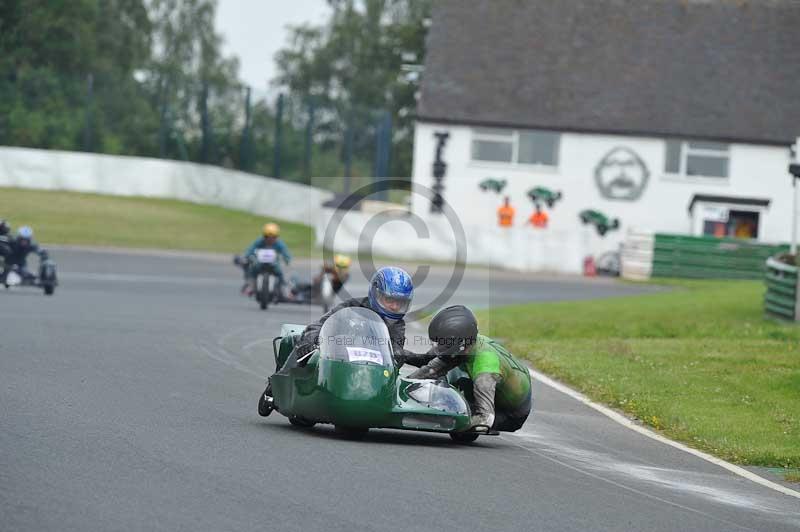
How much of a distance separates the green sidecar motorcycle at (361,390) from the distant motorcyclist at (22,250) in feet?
47.6

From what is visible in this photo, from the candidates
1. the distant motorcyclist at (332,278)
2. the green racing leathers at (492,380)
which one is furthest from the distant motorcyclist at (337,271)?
the green racing leathers at (492,380)

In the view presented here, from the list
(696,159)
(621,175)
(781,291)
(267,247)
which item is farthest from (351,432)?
(696,159)

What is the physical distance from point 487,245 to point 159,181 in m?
14.1

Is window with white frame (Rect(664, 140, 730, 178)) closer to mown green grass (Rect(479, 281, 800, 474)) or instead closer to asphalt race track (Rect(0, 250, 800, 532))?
mown green grass (Rect(479, 281, 800, 474))

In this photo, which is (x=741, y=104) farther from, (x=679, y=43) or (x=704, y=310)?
(x=704, y=310)

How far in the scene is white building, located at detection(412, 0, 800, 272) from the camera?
163 ft

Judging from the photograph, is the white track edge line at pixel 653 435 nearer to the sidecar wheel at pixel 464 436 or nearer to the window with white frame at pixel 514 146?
the sidecar wheel at pixel 464 436

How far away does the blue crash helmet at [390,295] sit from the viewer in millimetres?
10578

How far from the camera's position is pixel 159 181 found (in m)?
52.3

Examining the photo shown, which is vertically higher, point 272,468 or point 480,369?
point 480,369

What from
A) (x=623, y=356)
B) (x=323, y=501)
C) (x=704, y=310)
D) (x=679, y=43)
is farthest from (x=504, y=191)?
(x=323, y=501)

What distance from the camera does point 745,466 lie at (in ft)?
36.3

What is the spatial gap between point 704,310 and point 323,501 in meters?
19.0

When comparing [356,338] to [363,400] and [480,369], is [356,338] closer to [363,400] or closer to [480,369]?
[363,400]
